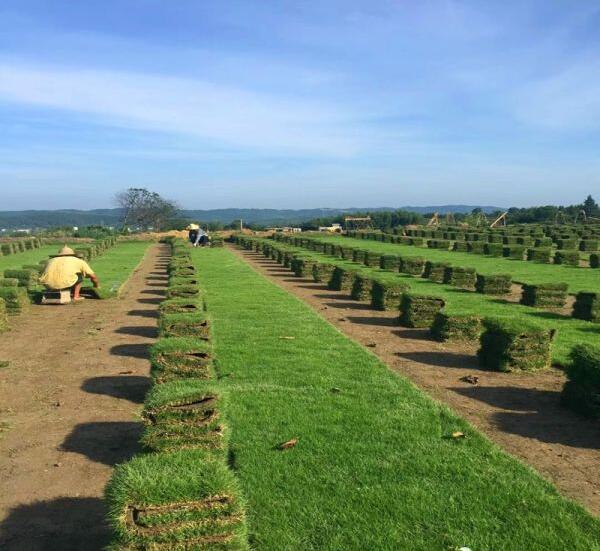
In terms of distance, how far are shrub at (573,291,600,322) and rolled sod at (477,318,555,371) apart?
25.3 feet

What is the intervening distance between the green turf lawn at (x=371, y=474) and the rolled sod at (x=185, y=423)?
514 millimetres

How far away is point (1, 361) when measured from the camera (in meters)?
13.2

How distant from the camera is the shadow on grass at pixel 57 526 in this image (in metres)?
5.93

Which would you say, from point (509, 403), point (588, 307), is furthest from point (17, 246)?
point (509, 403)

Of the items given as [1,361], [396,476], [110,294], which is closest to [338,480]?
[396,476]

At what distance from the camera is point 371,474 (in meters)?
7.18

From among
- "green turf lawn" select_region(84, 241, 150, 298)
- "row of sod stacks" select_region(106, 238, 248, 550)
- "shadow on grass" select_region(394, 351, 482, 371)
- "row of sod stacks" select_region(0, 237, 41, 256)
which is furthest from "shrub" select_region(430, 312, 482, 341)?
"row of sod stacks" select_region(0, 237, 41, 256)

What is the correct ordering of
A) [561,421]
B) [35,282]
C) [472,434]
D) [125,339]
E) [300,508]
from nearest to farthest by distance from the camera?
[300,508], [472,434], [561,421], [125,339], [35,282]

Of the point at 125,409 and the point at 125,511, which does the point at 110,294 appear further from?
the point at 125,511

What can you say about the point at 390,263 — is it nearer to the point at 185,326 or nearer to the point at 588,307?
the point at 588,307

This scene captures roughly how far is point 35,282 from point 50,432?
18038mm

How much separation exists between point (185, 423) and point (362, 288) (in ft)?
55.0

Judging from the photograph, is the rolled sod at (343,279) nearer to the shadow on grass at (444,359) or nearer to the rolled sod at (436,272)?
the rolled sod at (436,272)

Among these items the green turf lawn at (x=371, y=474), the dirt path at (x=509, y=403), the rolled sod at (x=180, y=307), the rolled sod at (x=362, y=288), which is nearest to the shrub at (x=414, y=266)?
the rolled sod at (x=362, y=288)
